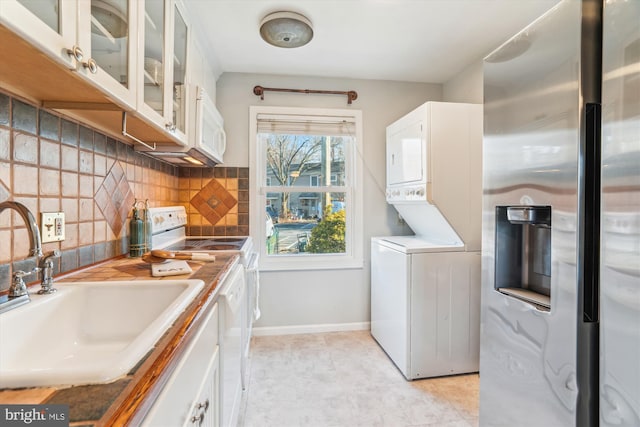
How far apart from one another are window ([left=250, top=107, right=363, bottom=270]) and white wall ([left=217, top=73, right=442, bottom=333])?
0.09m

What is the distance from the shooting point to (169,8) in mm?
1488

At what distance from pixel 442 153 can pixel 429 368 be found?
1485 millimetres

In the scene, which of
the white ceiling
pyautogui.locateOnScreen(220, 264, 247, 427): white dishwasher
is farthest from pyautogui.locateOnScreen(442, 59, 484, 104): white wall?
pyautogui.locateOnScreen(220, 264, 247, 427): white dishwasher

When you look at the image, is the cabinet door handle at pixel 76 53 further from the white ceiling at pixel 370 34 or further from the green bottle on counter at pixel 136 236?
the white ceiling at pixel 370 34

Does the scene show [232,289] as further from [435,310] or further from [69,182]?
[435,310]

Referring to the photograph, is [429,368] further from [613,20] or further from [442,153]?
[613,20]

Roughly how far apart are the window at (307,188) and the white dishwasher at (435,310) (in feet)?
2.72

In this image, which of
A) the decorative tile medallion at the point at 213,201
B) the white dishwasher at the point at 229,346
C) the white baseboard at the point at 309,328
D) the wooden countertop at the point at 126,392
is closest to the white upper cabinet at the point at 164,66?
the white dishwasher at the point at 229,346

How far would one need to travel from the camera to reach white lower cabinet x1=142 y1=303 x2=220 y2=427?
0.60 m

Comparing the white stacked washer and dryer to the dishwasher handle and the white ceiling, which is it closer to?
the white ceiling

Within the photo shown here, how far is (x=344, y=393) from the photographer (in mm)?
1995

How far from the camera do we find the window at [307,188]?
287 cm

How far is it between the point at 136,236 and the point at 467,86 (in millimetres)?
2694

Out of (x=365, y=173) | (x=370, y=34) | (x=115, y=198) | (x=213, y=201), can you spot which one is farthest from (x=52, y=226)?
(x=365, y=173)
